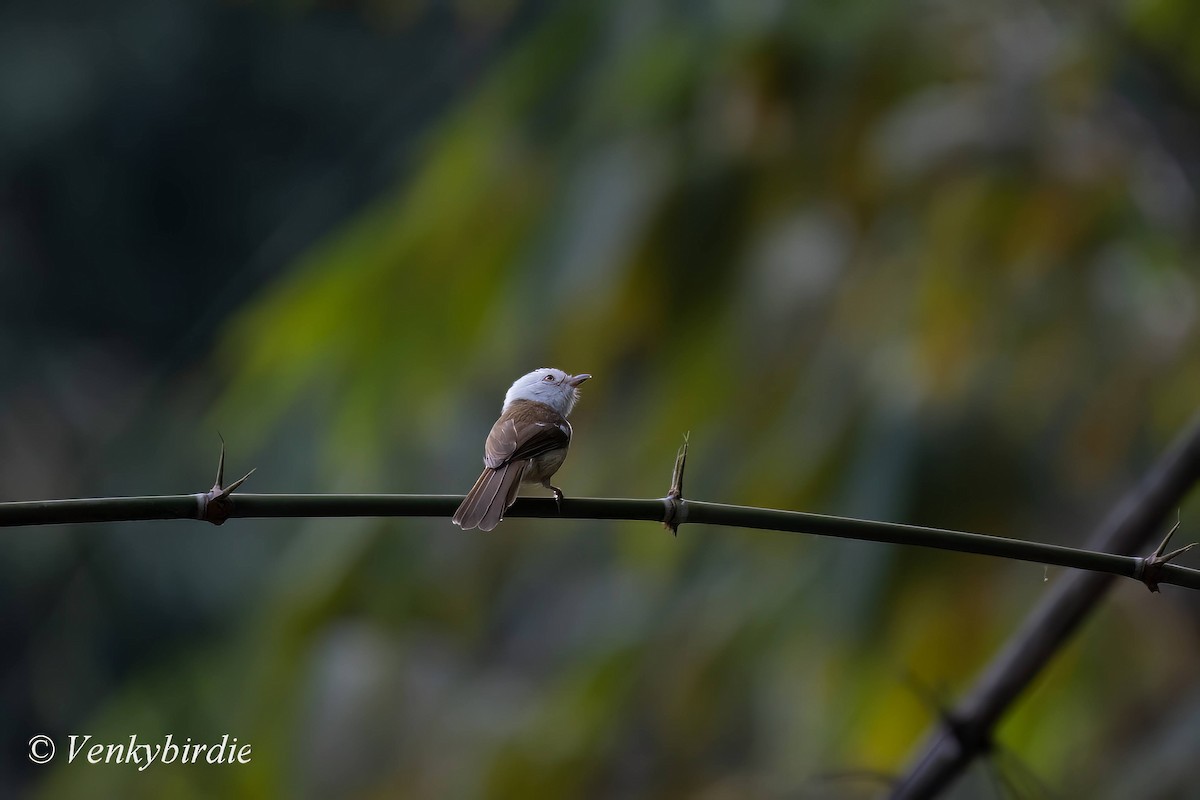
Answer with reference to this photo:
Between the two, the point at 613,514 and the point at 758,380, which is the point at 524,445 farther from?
the point at 758,380

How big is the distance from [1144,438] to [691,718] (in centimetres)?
187

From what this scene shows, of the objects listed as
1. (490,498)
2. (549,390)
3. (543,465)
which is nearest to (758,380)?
(549,390)

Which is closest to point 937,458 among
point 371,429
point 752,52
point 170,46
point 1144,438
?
point 1144,438

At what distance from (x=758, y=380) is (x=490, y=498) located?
7.11 feet

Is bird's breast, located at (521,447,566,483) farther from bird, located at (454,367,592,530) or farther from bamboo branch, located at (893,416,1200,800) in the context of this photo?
bamboo branch, located at (893,416,1200,800)

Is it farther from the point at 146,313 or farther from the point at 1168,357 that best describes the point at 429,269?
the point at 146,313

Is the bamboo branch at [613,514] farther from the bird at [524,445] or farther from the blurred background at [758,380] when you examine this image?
the blurred background at [758,380]

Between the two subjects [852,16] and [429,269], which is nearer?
[852,16]

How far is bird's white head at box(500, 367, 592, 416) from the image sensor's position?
9.82 ft

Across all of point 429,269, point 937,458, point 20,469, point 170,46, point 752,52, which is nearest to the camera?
point 937,458

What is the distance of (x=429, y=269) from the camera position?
4629mm

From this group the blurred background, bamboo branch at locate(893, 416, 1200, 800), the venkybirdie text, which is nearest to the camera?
bamboo branch at locate(893, 416, 1200, 800)

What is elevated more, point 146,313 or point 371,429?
point 146,313

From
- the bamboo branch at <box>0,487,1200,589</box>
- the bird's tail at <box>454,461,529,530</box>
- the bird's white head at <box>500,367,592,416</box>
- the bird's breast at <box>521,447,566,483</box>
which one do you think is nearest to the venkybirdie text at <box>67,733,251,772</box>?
the bird's white head at <box>500,367,592,416</box>
